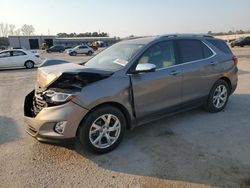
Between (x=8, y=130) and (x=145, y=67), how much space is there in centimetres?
312

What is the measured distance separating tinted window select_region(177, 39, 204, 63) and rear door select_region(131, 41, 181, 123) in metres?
0.24

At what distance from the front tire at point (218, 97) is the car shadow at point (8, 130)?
4029 mm

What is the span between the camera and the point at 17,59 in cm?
1964

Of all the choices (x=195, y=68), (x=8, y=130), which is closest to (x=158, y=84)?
(x=195, y=68)

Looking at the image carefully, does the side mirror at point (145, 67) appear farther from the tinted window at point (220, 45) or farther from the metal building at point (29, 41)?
the metal building at point (29, 41)

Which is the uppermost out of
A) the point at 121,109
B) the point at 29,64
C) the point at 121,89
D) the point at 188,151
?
the point at 121,89

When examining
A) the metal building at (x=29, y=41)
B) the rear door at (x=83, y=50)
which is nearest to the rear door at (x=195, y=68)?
the rear door at (x=83, y=50)

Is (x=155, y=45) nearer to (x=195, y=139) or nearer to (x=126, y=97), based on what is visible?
(x=126, y=97)

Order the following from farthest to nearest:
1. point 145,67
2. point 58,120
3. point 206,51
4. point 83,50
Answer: point 83,50 → point 206,51 → point 145,67 → point 58,120

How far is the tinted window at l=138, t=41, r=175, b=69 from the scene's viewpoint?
4.86 metres

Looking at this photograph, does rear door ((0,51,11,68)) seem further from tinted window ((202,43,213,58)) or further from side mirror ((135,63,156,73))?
side mirror ((135,63,156,73))

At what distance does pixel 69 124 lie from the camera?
3.98 m

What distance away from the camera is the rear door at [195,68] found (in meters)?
5.41

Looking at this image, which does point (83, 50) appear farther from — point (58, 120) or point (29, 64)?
point (58, 120)
